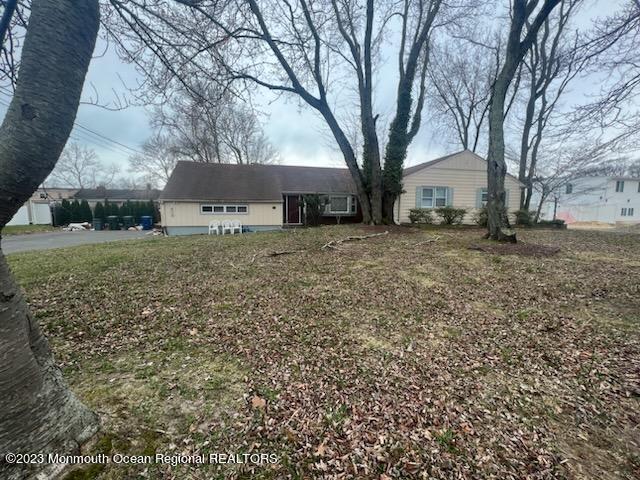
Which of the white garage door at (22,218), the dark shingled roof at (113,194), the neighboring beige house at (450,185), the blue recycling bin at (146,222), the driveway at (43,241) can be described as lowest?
the driveway at (43,241)

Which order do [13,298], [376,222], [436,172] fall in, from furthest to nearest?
[436,172], [376,222], [13,298]

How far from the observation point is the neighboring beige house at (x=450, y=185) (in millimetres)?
15453

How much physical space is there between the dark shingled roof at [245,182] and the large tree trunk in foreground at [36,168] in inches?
572

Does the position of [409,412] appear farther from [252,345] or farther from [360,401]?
[252,345]

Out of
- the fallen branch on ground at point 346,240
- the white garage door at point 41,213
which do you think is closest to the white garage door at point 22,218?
the white garage door at point 41,213

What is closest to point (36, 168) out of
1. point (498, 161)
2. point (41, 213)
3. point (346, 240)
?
point (346, 240)

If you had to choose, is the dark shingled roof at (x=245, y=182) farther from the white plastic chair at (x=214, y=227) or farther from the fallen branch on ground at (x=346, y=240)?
the fallen branch on ground at (x=346, y=240)

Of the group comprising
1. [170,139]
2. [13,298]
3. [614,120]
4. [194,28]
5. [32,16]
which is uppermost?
[170,139]

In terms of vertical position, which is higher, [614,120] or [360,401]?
[614,120]

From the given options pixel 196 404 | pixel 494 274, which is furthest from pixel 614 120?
pixel 196 404

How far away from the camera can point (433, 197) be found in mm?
15719

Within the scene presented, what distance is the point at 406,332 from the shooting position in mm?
3246

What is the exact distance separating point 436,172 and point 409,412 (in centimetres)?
1562

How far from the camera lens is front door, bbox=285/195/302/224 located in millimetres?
17531
